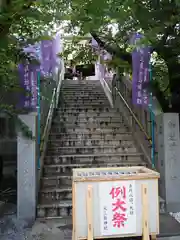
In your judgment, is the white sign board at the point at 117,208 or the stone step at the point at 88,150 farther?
the stone step at the point at 88,150

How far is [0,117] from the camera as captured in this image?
427 cm

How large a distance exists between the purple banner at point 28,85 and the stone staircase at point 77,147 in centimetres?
162

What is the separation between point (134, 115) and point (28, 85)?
3.40 m

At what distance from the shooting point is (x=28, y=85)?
6625 mm

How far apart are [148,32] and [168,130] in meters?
2.64

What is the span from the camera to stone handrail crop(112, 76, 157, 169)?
7059mm

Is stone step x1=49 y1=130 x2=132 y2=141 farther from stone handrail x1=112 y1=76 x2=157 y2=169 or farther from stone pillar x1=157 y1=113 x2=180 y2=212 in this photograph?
stone pillar x1=157 y1=113 x2=180 y2=212

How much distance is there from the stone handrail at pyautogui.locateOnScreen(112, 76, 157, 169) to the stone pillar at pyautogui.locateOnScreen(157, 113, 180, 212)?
2.06 feet

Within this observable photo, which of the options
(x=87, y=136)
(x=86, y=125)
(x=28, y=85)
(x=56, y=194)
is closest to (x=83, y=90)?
(x=86, y=125)

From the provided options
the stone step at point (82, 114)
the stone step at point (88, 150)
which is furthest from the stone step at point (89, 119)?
the stone step at point (88, 150)

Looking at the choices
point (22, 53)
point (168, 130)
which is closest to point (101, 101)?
point (168, 130)

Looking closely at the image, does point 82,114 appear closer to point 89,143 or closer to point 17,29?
point 89,143

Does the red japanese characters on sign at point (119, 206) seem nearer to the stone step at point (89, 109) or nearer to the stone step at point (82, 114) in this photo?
the stone step at point (82, 114)

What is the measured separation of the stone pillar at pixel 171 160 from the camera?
582 centimetres
